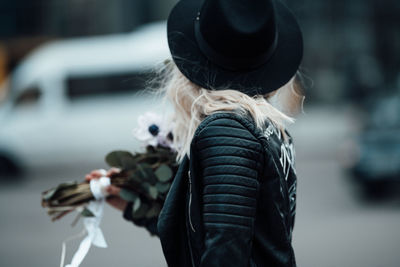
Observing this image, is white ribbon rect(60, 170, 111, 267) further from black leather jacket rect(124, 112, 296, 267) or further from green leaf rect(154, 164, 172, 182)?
black leather jacket rect(124, 112, 296, 267)

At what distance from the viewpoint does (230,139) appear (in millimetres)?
1505

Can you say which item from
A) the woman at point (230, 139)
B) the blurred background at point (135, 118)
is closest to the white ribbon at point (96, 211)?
the blurred background at point (135, 118)

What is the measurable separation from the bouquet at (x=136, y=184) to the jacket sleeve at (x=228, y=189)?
640mm

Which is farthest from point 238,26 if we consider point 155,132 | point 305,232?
point 305,232

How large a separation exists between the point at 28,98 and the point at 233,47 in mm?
10991

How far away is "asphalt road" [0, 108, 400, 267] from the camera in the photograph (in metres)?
5.09

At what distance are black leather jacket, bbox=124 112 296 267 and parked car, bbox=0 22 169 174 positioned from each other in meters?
10.2

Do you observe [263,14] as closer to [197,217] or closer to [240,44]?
[240,44]

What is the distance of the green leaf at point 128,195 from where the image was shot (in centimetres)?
219

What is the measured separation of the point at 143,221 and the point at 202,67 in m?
0.84

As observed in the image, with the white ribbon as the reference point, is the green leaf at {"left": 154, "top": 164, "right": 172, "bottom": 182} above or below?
above

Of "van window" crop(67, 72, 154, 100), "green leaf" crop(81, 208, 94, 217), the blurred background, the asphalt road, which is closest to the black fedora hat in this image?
the blurred background

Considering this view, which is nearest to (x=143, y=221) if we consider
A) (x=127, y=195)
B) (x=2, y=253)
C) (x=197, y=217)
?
(x=127, y=195)

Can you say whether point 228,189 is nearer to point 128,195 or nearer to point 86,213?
point 128,195
